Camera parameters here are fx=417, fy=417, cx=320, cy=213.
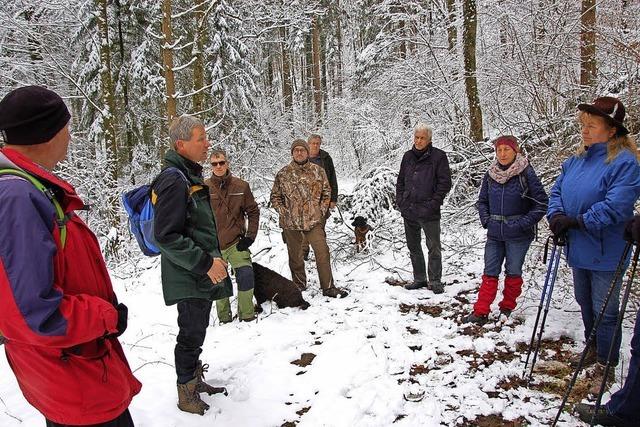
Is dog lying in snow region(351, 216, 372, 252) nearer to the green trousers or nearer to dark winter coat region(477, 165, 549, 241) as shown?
the green trousers

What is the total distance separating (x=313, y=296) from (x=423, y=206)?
1.95 metres

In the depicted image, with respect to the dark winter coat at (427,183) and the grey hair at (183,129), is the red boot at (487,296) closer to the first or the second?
the dark winter coat at (427,183)

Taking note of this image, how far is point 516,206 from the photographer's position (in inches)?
171

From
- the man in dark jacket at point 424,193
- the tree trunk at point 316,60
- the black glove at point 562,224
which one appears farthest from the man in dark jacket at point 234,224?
the tree trunk at point 316,60

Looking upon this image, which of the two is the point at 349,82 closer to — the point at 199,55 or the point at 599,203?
the point at 199,55

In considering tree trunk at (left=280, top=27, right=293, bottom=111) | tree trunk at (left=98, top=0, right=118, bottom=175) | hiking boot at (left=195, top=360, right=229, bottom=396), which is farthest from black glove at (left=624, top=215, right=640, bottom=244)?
tree trunk at (left=280, top=27, right=293, bottom=111)

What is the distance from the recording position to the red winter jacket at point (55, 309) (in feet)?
4.99

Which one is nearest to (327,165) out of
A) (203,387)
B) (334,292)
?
(334,292)

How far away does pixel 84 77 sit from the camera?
13508mm

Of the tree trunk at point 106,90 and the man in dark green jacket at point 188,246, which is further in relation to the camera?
the tree trunk at point 106,90

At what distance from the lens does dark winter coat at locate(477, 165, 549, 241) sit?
4.25m

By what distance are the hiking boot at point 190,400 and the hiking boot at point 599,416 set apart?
268 centimetres

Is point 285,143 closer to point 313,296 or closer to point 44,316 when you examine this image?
point 313,296

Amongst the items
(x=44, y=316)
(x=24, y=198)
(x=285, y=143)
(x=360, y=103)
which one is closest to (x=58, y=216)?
(x=24, y=198)
